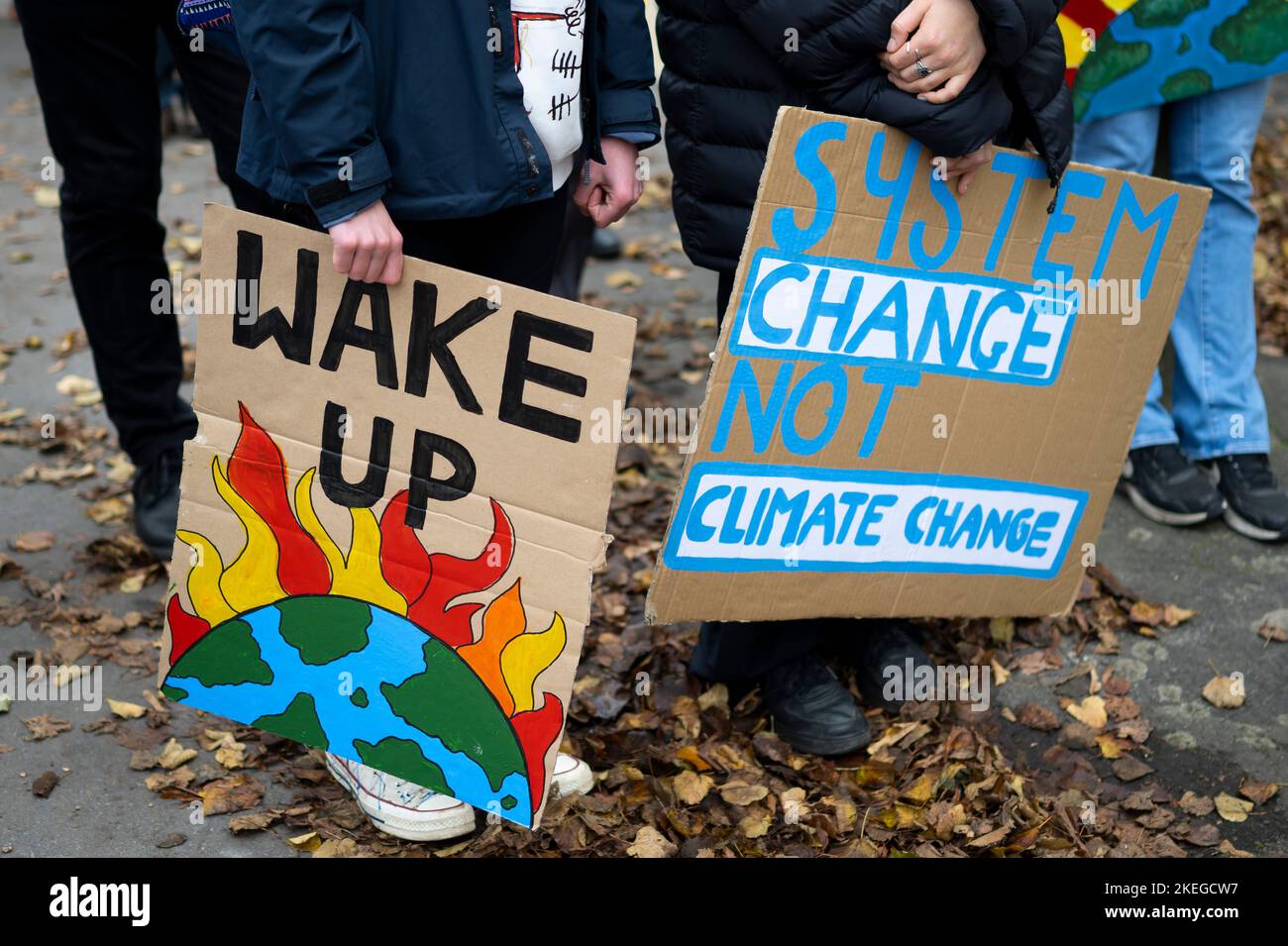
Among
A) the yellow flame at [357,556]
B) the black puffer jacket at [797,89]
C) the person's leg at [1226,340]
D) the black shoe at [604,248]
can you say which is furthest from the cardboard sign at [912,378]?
the black shoe at [604,248]

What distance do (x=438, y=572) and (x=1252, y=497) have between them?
2.46m

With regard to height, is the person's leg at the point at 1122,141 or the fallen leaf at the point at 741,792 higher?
the person's leg at the point at 1122,141

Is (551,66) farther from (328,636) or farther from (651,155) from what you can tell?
(651,155)

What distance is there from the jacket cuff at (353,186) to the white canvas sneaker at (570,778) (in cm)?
120

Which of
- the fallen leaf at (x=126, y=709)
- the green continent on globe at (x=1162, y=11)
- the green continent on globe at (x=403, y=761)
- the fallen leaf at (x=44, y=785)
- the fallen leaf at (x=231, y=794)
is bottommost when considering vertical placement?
the fallen leaf at (x=126, y=709)

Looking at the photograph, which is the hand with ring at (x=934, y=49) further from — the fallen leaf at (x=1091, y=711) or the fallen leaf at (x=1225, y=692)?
the fallen leaf at (x=1225, y=692)

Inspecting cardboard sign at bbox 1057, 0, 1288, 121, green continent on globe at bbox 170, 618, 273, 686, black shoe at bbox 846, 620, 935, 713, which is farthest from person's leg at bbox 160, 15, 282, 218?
cardboard sign at bbox 1057, 0, 1288, 121

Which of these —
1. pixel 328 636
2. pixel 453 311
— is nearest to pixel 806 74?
pixel 453 311

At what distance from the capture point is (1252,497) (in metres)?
3.44

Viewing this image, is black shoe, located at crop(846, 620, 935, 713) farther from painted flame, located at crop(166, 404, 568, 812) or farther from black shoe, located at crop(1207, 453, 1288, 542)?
black shoe, located at crop(1207, 453, 1288, 542)

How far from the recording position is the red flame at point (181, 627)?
2232mm

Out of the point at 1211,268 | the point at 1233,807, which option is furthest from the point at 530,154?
the point at 1211,268

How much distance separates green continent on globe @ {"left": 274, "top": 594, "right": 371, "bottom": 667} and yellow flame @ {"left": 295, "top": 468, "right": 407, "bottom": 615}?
29 millimetres

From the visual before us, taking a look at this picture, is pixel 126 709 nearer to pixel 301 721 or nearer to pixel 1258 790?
pixel 301 721
